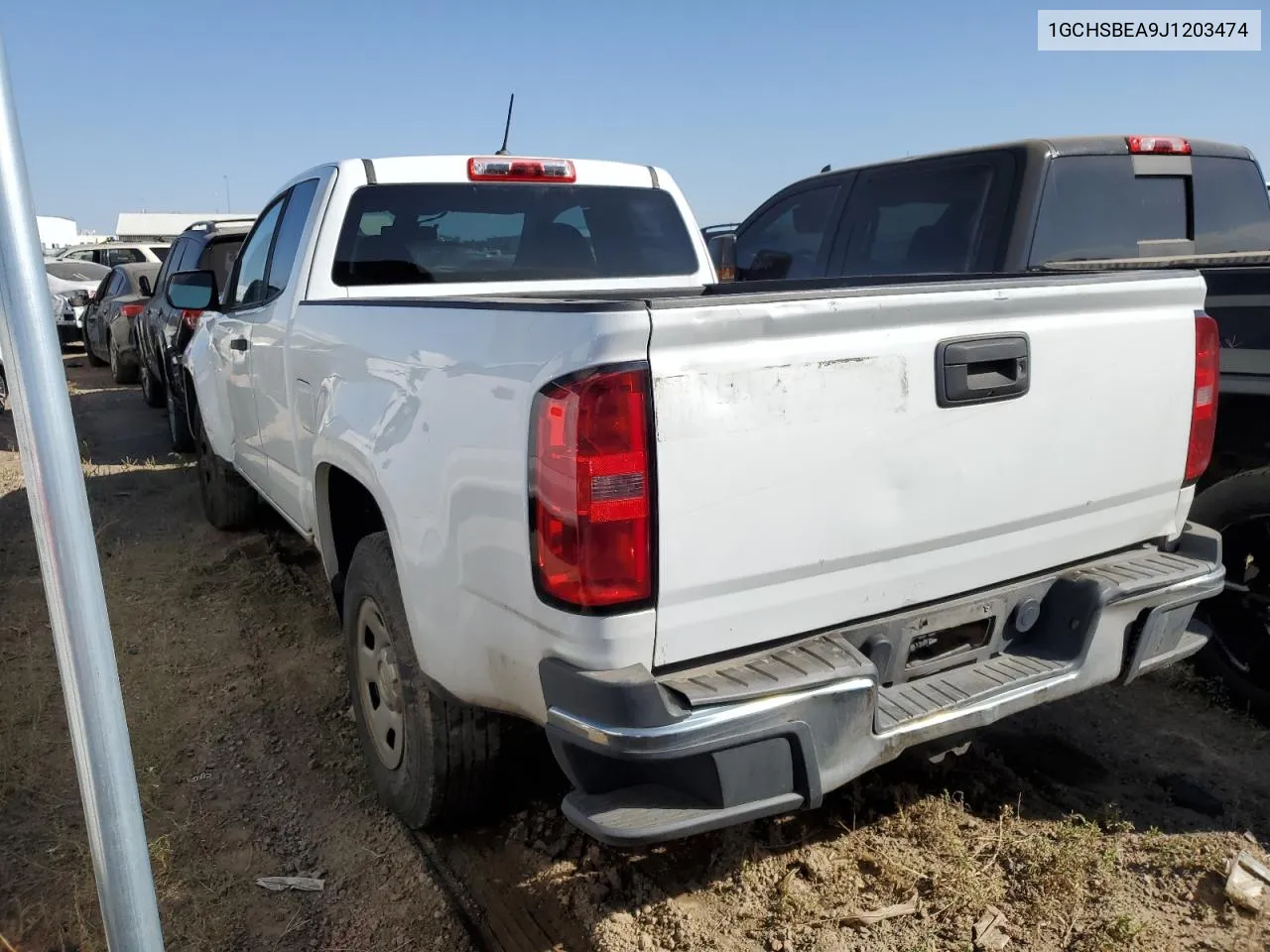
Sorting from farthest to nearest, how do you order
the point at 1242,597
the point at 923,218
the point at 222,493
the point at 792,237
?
the point at 222,493 → the point at 792,237 → the point at 923,218 → the point at 1242,597

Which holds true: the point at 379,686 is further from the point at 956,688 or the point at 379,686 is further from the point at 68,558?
the point at 956,688

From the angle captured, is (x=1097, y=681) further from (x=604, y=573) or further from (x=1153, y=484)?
(x=604, y=573)

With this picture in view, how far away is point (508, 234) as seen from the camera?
13.3 ft

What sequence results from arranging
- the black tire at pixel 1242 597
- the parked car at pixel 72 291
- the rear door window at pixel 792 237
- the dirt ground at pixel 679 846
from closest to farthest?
the dirt ground at pixel 679 846 < the black tire at pixel 1242 597 < the rear door window at pixel 792 237 < the parked car at pixel 72 291

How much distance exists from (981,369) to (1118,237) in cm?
275

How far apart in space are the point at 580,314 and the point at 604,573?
504mm

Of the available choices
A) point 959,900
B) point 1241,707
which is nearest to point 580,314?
point 959,900

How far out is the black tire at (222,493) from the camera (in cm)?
579

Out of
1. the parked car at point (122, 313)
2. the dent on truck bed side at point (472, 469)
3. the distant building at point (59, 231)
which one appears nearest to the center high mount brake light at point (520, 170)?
the dent on truck bed side at point (472, 469)

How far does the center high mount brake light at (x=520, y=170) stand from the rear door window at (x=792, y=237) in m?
1.64

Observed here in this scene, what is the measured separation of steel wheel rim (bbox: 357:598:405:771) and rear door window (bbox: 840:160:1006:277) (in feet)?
9.54

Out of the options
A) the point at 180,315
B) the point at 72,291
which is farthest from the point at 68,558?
the point at 72,291

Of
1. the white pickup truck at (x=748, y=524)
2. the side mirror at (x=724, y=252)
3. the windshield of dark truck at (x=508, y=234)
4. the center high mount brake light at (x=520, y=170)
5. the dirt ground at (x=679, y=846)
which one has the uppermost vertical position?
the center high mount brake light at (x=520, y=170)

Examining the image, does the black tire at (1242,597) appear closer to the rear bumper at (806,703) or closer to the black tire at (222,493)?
the rear bumper at (806,703)
